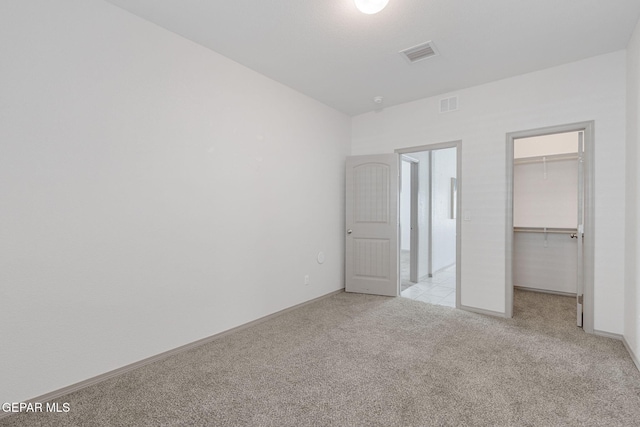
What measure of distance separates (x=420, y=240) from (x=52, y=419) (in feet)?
16.2

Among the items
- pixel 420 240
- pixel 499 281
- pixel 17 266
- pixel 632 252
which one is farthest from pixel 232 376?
pixel 420 240

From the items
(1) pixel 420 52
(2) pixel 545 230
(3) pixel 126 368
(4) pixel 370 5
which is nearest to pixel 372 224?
(1) pixel 420 52

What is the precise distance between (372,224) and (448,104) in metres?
1.87

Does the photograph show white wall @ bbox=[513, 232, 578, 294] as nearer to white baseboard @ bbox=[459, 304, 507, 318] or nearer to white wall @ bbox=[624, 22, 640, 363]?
white baseboard @ bbox=[459, 304, 507, 318]

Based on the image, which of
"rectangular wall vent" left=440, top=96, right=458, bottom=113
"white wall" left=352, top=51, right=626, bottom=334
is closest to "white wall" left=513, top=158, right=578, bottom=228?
"white wall" left=352, top=51, right=626, bottom=334

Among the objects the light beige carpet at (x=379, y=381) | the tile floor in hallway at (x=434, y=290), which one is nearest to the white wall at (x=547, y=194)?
the tile floor in hallway at (x=434, y=290)

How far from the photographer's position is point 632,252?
101 inches

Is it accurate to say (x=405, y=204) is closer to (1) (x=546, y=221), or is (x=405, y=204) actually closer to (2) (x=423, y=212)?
(2) (x=423, y=212)

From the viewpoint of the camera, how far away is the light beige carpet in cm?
180

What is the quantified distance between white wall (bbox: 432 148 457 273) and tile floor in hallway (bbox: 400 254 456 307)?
39 centimetres

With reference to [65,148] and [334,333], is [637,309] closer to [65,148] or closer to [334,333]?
[334,333]

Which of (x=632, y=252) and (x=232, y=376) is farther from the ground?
(x=632, y=252)

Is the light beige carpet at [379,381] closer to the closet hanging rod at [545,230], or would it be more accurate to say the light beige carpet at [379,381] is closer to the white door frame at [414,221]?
the closet hanging rod at [545,230]

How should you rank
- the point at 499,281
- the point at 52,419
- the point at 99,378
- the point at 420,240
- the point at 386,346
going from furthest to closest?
the point at 420,240, the point at 499,281, the point at 386,346, the point at 99,378, the point at 52,419
